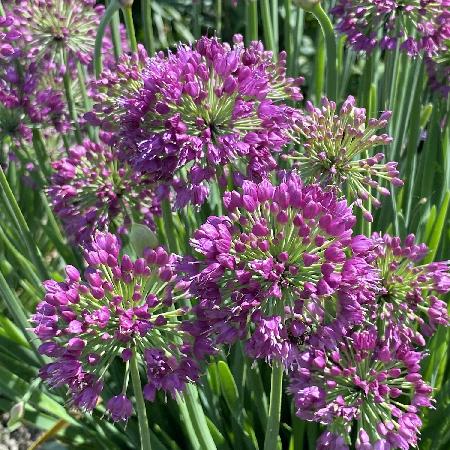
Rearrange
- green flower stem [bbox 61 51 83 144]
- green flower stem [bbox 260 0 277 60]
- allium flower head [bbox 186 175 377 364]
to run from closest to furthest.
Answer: allium flower head [bbox 186 175 377 364], green flower stem [bbox 61 51 83 144], green flower stem [bbox 260 0 277 60]

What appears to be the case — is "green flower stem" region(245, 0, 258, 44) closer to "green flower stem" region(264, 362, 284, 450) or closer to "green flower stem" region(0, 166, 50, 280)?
"green flower stem" region(0, 166, 50, 280)

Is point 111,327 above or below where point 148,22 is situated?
below

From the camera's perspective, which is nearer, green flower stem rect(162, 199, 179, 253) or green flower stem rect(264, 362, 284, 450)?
green flower stem rect(264, 362, 284, 450)

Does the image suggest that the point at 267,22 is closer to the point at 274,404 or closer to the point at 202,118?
the point at 202,118

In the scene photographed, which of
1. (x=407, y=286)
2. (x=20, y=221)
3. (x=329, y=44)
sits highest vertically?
(x=329, y=44)

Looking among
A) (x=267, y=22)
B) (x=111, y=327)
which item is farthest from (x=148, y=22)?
(x=111, y=327)

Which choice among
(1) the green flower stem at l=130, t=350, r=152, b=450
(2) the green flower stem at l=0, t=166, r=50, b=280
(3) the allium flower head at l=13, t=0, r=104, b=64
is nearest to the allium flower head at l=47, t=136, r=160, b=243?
(2) the green flower stem at l=0, t=166, r=50, b=280

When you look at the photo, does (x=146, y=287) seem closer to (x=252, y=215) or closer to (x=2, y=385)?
(x=252, y=215)

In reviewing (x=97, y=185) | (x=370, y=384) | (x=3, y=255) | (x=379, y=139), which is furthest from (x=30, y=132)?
(x=370, y=384)
